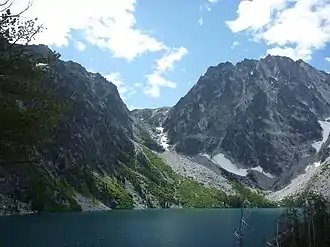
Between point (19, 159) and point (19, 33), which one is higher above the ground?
point (19, 33)

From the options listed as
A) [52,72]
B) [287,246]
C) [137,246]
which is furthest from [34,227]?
[52,72]

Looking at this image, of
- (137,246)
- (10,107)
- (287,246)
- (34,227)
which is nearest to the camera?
(10,107)

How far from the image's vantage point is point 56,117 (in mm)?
25109

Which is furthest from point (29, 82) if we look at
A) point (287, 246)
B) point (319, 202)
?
point (319, 202)

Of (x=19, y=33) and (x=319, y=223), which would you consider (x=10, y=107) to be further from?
(x=319, y=223)

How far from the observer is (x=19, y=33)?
24.0 meters

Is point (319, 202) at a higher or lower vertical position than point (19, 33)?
lower

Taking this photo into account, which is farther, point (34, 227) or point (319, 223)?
point (34, 227)

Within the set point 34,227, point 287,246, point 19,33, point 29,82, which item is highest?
point 19,33

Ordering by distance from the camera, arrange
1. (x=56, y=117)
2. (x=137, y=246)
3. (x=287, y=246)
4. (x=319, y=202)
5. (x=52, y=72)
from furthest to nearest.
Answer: (x=137, y=246) < (x=319, y=202) < (x=287, y=246) < (x=52, y=72) < (x=56, y=117)

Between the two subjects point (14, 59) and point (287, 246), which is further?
point (287, 246)

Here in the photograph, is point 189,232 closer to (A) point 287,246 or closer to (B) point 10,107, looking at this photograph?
(A) point 287,246

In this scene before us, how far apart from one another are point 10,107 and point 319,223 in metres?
63.0

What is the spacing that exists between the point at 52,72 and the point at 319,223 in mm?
59841
